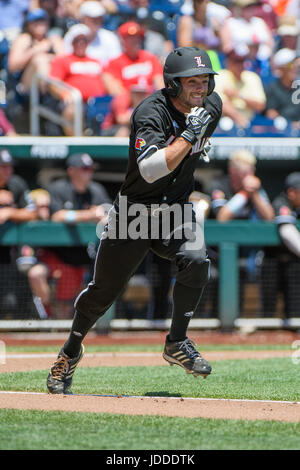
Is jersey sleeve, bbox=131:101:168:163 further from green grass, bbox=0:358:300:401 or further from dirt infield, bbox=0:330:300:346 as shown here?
dirt infield, bbox=0:330:300:346

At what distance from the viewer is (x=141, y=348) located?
8.27 m

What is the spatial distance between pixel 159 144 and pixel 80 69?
6.05 meters

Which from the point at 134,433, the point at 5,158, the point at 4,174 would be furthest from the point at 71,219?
the point at 134,433

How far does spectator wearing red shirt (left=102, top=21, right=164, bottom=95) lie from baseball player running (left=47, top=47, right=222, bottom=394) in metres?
5.46

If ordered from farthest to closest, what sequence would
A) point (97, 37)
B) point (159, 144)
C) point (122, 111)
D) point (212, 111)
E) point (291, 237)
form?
1. point (97, 37)
2. point (122, 111)
3. point (291, 237)
4. point (212, 111)
5. point (159, 144)

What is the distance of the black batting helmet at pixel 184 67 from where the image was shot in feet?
15.5

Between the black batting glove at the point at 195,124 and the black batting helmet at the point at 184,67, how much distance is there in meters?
0.22

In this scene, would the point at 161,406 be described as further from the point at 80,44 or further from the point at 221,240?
the point at 80,44

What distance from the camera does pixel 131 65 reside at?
10555 mm

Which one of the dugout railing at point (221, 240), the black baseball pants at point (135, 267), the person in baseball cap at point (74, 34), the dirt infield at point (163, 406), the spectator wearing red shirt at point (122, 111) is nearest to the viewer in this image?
the dirt infield at point (163, 406)

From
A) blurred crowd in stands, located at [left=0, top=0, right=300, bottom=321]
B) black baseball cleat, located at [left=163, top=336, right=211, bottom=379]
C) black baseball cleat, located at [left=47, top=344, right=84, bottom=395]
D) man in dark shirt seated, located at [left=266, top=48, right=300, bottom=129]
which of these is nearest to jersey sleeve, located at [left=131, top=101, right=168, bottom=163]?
black baseball cleat, located at [left=163, top=336, right=211, bottom=379]

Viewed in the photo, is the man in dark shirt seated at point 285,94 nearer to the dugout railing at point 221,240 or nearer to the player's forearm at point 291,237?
the player's forearm at point 291,237

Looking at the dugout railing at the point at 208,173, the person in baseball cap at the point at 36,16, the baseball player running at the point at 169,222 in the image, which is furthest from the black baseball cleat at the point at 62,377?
the person in baseball cap at the point at 36,16
